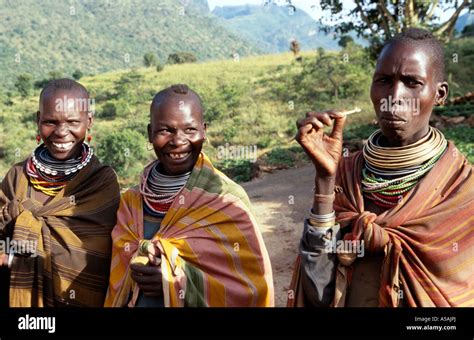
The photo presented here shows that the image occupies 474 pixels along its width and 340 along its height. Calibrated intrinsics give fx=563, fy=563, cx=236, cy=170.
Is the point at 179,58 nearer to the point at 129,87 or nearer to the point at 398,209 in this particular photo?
the point at 129,87

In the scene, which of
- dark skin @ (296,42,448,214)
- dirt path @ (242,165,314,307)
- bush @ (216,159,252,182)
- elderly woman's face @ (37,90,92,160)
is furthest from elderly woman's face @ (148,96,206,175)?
bush @ (216,159,252,182)

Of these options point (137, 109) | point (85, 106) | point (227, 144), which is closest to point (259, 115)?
point (227, 144)

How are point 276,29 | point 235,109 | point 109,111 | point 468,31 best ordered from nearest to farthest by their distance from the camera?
point 235,109 → point 109,111 → point 468,31 → point 276,29

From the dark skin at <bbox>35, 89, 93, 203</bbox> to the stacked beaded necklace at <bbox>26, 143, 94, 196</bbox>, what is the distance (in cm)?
3

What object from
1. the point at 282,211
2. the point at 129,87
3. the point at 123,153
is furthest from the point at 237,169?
the point at 129,87

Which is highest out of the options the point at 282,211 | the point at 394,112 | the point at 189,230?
the point at 394,112

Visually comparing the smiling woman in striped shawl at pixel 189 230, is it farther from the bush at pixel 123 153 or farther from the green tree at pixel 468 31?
A: the green tree at pixel 468 31

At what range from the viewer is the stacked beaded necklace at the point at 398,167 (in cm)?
208

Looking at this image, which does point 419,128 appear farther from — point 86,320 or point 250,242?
point 86,320

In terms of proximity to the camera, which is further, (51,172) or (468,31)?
(468,31)

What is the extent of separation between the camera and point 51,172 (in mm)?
2881

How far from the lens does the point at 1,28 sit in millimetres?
41562

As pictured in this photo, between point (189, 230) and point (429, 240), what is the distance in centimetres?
102

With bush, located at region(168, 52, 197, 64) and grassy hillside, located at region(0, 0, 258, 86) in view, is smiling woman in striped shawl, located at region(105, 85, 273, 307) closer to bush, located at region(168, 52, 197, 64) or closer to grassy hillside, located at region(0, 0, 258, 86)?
grassy hillside, located at region(0, 0, 258, 86)
